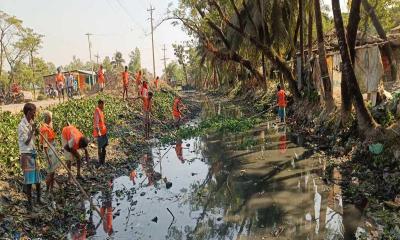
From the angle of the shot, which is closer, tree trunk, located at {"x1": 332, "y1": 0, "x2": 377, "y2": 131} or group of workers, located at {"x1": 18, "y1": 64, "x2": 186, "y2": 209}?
group of workers, located at {"x1": 18, "y1": 64, "x2": 186, "y2": 209}

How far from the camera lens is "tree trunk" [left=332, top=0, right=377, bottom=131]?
416 inches

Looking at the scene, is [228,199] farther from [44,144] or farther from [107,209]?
[44,144]

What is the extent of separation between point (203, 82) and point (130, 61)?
35.5 meters

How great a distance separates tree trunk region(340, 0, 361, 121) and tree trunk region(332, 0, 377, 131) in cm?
32

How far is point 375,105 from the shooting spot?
39.5 feet

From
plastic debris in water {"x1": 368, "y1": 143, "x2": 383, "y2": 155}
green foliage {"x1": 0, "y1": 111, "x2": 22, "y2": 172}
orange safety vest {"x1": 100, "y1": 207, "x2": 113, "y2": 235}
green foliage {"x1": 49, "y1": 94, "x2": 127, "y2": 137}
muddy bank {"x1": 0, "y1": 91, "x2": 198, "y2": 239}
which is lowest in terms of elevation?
orange safety vest {"x1": 100, "y1": 207, "x2": 113, "y2": 235}

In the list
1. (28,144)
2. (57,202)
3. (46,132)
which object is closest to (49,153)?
(46,132)

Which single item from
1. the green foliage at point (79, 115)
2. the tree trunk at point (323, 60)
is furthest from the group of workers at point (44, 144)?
the tree trunk at point (323, 60)

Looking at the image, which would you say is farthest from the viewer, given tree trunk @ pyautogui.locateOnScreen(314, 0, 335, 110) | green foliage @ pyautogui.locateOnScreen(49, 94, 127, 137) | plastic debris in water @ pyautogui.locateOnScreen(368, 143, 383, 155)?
tree trunk @ pyautogui.locateOnScreen(314, 0, 335, 110)

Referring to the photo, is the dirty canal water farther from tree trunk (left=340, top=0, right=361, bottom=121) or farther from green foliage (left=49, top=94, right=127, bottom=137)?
green foliage (left=49, top=94, right=127, bottom=137)

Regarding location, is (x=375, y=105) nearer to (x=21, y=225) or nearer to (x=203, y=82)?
(x=21, y=225)

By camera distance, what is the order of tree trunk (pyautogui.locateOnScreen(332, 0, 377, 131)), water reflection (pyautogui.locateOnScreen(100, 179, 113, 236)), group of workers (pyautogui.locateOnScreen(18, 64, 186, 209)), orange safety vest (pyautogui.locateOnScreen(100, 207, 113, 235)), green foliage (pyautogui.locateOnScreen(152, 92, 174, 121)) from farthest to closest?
1. green foliage (pyautogui.locateOnScreen(152, 92, 174, 121))
2. tree trunk (pyautogui.locateOnScreen(332, 0, 377, 131))
3. water reflection (pyautogui.locateOnScreen(100, 179, 113, 236))
4. orange safety vest (pyautogui.locateOnScreen(100, 207, 113, 235))
5. group of workers (pyautogui.locateOnScreen(18, 64, 186, 209))

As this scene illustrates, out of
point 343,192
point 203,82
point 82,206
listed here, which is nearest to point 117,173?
point 82,206

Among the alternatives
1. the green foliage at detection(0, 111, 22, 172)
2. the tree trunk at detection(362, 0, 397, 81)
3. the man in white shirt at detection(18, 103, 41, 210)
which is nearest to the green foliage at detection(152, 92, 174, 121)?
the tree trunk at detection(362, 0, 397, 81)
